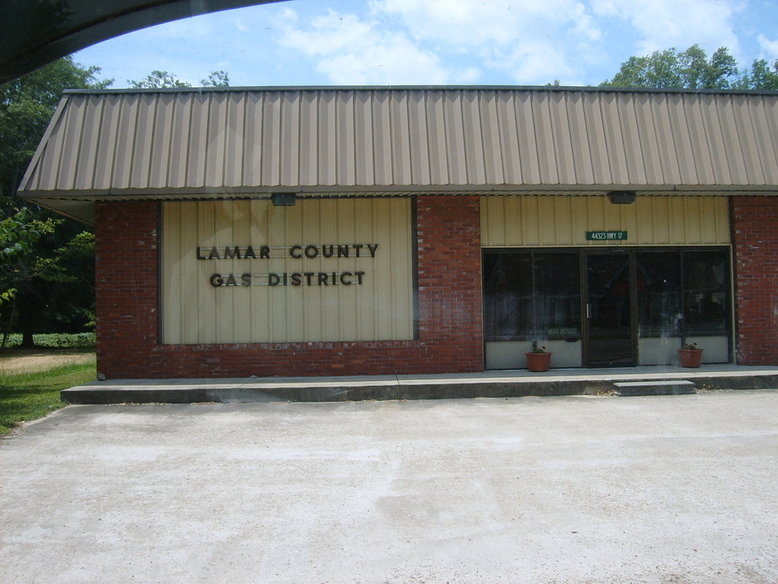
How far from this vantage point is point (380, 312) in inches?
463

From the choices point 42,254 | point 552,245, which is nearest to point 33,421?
point 552,245

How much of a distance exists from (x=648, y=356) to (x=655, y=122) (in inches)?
167

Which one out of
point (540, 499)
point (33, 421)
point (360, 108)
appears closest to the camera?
point (540, 499)

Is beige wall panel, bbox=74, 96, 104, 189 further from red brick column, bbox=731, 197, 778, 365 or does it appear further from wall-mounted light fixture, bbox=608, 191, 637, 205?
red brick column, bbox=731, 197, 778, 365

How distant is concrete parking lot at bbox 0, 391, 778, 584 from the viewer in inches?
166

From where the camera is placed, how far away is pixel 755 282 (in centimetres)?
1233

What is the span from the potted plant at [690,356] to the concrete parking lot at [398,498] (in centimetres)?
315

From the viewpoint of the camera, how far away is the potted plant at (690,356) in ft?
39.3

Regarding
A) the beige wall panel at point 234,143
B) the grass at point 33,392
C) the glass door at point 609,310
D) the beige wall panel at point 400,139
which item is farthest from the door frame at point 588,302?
the grass at point 33,392

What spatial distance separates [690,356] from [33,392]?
11.9 metres

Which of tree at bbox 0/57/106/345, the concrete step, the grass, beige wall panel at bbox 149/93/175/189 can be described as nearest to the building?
beige wall panel at bbox 149/93/175/189

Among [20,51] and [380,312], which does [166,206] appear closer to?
[380,312]

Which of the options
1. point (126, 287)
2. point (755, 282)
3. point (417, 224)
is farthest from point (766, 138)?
point (126, 287)

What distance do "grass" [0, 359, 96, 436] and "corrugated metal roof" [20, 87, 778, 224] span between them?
3.30 meters
